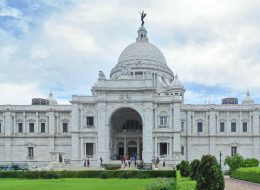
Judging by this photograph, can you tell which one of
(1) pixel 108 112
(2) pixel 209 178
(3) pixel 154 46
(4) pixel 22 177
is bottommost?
(4) pixel 22 177

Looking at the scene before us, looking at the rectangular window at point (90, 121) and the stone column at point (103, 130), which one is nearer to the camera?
the stone column at point (103, 130)

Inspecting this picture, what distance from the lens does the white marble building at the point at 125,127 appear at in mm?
68500

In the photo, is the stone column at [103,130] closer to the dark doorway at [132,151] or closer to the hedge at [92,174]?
the dark doorway at [132,151]

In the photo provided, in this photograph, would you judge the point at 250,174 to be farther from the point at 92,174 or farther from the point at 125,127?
the point at 125,127

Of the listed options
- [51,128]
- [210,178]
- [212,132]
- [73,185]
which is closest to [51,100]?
[51,128]

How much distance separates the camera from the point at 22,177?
154 ft

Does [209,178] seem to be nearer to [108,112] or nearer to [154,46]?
[108,112]

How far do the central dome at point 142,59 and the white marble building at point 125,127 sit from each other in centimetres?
886

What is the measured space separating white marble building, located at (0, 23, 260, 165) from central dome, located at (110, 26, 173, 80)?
8858 millimetres

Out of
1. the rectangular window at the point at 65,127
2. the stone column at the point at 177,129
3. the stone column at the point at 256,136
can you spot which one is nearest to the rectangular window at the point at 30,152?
the rectangular window at the point at 65,127

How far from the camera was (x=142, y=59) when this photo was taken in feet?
280

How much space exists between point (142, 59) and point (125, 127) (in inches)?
593

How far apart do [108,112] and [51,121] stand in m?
12.0

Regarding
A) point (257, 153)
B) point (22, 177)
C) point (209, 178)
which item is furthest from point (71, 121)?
point (209, 178)
